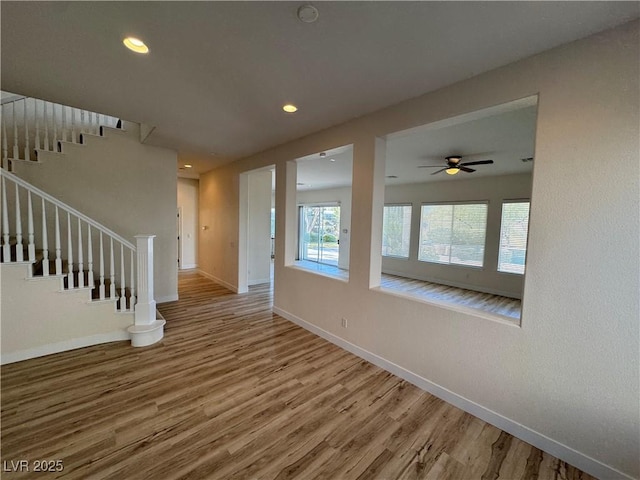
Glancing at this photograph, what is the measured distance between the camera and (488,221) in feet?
20.9

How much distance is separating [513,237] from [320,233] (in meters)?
6.41

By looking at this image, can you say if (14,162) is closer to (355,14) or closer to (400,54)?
(355,14)

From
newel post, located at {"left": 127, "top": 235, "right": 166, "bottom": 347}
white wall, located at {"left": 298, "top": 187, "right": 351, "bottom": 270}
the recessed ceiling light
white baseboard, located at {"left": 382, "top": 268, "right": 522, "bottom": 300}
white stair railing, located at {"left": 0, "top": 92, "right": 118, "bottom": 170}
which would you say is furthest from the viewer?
white wall, located at {"left": 298, "top": 187, "right": 351, "bottom": 270}

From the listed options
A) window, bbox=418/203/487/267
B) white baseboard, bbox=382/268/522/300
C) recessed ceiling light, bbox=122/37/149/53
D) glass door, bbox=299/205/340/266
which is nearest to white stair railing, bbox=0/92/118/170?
recessed ceiling light, bbox=122/37/149/53

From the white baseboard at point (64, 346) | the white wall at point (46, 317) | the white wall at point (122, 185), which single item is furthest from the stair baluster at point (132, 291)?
the white wall at point (122, 185)

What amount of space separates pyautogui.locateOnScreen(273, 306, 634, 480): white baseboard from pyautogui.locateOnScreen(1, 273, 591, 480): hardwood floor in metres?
0.05

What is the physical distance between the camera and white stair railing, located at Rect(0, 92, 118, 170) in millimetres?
3709

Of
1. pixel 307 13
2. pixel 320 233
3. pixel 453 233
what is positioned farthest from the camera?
pixel 320 233

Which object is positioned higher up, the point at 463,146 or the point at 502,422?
the point at 463,146

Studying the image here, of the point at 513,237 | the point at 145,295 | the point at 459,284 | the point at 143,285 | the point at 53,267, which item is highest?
the point at 513,237

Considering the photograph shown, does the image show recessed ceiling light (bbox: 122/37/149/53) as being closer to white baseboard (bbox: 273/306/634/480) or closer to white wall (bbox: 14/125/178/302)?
white wall (bbox: 14/125/178/302)

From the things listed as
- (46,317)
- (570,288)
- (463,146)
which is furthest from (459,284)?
(46,317)

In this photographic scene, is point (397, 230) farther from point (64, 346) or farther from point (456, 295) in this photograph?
point (64, 346)

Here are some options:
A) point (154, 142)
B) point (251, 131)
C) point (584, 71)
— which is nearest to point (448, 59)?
point (584, 71)
